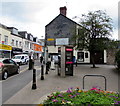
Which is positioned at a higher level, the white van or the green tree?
the green tree

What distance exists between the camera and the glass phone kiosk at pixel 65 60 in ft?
29.5

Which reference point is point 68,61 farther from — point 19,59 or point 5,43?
point 5,43

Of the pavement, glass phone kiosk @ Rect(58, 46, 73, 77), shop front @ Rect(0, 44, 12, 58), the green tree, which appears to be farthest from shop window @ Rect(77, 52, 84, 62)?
A: shop front @ Rect(0, 44, 12, 58)

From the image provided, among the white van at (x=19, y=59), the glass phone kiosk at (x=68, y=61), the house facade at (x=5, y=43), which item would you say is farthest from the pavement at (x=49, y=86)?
the house facade at (x=5, y=43)

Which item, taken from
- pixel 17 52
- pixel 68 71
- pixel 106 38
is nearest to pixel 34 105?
pixel 68 71

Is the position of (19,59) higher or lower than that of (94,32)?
lower

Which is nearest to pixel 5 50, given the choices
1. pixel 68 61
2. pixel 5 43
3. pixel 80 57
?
pixel 5 43

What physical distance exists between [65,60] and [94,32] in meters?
7.10

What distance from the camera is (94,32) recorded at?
1407cm

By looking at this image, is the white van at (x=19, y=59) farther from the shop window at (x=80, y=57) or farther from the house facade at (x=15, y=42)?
the shop window at (x=80, y=57)

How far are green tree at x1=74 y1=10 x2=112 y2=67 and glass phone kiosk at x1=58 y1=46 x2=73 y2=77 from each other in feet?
17.1

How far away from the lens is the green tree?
1353cm

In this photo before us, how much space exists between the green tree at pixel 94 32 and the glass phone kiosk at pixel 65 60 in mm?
Answer: 5199

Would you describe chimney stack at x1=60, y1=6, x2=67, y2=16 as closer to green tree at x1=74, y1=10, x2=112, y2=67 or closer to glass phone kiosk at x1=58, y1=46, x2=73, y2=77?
green tree at x1=74, y1=10, x2=112, y2=67
